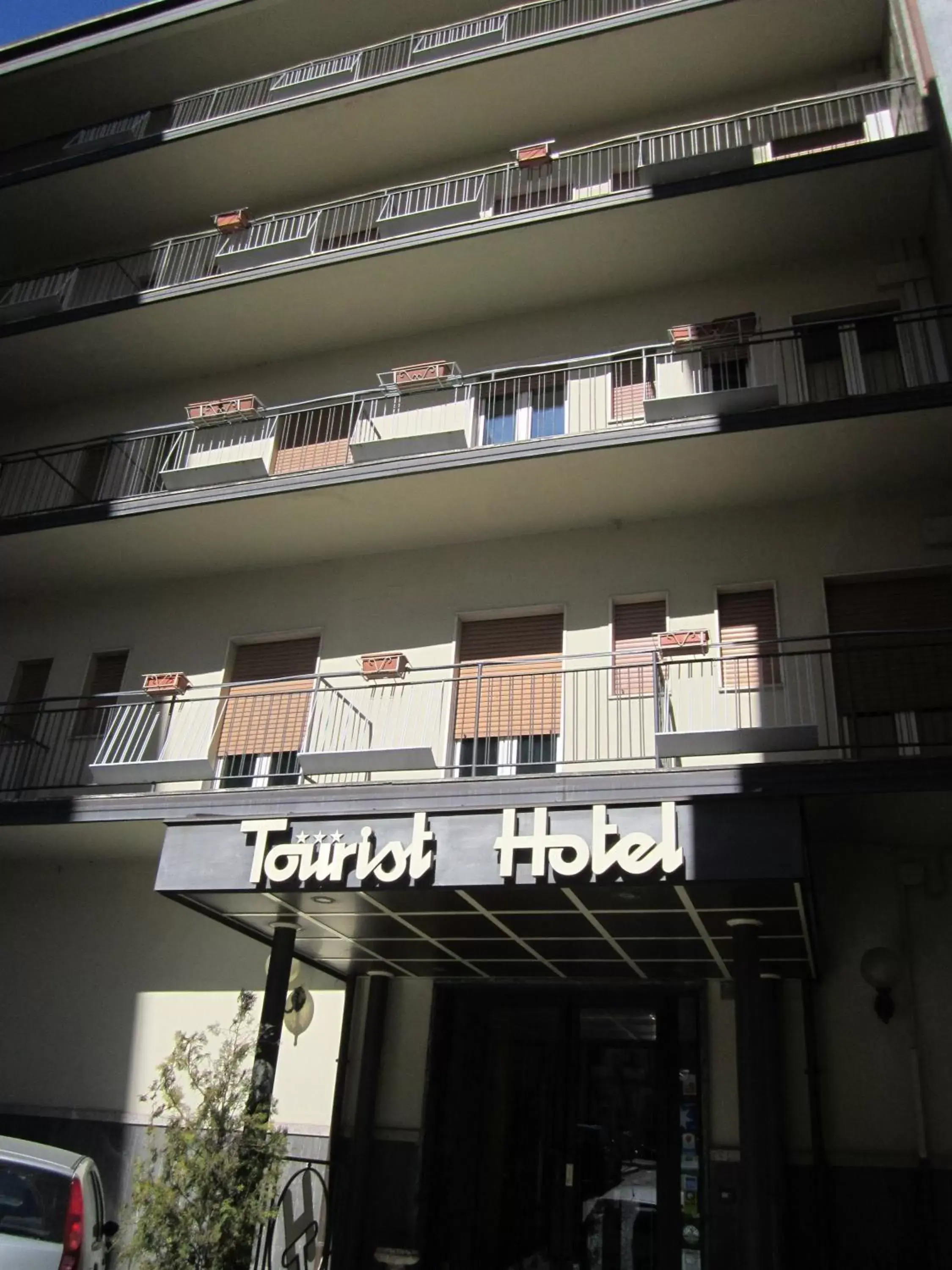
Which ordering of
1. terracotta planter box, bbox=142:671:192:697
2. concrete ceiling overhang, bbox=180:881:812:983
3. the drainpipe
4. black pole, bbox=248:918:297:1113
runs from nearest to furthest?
concrete ceiling overhang, bbox=180:881:812:983 → black pole, bbox=248:918:297:1113 → the drainpipe → terracotta planter box, bbox=142:671:192:697

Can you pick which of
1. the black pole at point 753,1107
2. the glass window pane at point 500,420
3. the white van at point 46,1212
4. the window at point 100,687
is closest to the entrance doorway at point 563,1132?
the black pole at point 753,1107

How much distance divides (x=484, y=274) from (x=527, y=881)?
27.6 ft

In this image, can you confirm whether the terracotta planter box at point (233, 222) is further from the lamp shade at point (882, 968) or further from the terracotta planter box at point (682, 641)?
the lamp shade at point (882, 968)

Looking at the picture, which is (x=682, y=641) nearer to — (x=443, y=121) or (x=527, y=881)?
(x=527, y=881)

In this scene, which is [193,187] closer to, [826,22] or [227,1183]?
Result: [826,22]

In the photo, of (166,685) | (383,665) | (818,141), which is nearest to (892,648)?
(383,665)

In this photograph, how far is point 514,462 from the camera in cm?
1108

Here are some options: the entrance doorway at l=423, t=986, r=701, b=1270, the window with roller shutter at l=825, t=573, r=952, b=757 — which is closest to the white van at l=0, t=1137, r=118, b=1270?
the entrance doorway at l=423, t=986, r=701, b=1270

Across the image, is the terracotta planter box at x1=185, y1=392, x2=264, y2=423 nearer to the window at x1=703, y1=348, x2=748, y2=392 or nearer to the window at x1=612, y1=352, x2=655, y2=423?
the window at x1=612, y1=352, x2=655, y2=423

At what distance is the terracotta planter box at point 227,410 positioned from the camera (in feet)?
43.2

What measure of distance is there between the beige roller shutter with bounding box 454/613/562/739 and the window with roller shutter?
2871 mm

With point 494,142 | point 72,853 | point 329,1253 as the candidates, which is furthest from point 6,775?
point 494,142

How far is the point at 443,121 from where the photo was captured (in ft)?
47.5

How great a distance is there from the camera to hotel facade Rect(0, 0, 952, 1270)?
28.2ft
